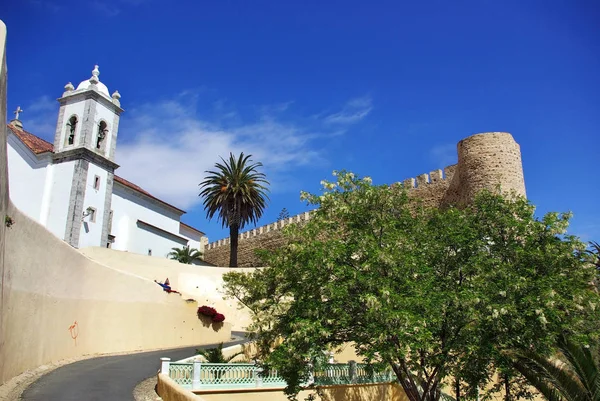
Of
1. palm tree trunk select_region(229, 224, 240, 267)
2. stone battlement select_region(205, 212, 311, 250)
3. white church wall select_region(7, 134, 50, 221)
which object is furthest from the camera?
stone battlement select_region(205, 212, 311, 250)

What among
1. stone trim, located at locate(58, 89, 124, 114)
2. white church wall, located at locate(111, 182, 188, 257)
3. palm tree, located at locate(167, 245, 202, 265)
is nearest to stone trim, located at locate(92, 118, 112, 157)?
stone trim, located at locate(58, 89, 124, 114)

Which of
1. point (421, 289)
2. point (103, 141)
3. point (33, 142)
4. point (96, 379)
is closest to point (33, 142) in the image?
point (33, 142)

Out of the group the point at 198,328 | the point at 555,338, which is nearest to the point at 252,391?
the point at 555,338

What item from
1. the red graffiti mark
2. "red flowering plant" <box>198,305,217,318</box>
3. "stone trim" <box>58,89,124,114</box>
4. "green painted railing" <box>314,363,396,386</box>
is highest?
"stone trim" <box>58,89,124,114</box>

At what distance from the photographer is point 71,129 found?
3775 centimetres

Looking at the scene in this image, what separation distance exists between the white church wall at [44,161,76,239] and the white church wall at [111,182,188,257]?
6.50 m

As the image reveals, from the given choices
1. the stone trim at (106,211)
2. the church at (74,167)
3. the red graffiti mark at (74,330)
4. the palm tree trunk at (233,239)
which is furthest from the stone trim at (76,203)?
the red graffiti mark at (74,330)

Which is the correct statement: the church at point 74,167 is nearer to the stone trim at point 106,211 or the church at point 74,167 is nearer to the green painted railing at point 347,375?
the stone trim at point 106,211

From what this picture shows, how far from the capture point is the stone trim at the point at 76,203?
3472cm

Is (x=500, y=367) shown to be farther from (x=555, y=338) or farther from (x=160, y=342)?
(x=160, y=342)

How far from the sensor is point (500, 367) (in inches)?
430

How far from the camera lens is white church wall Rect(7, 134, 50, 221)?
118 feet

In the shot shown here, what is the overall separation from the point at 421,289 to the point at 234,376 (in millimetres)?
6937

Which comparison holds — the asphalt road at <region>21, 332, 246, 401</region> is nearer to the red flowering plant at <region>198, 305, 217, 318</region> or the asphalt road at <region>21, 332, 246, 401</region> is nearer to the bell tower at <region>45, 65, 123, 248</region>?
the red flowering plant at <region>198, 305, 217, 318</region>
